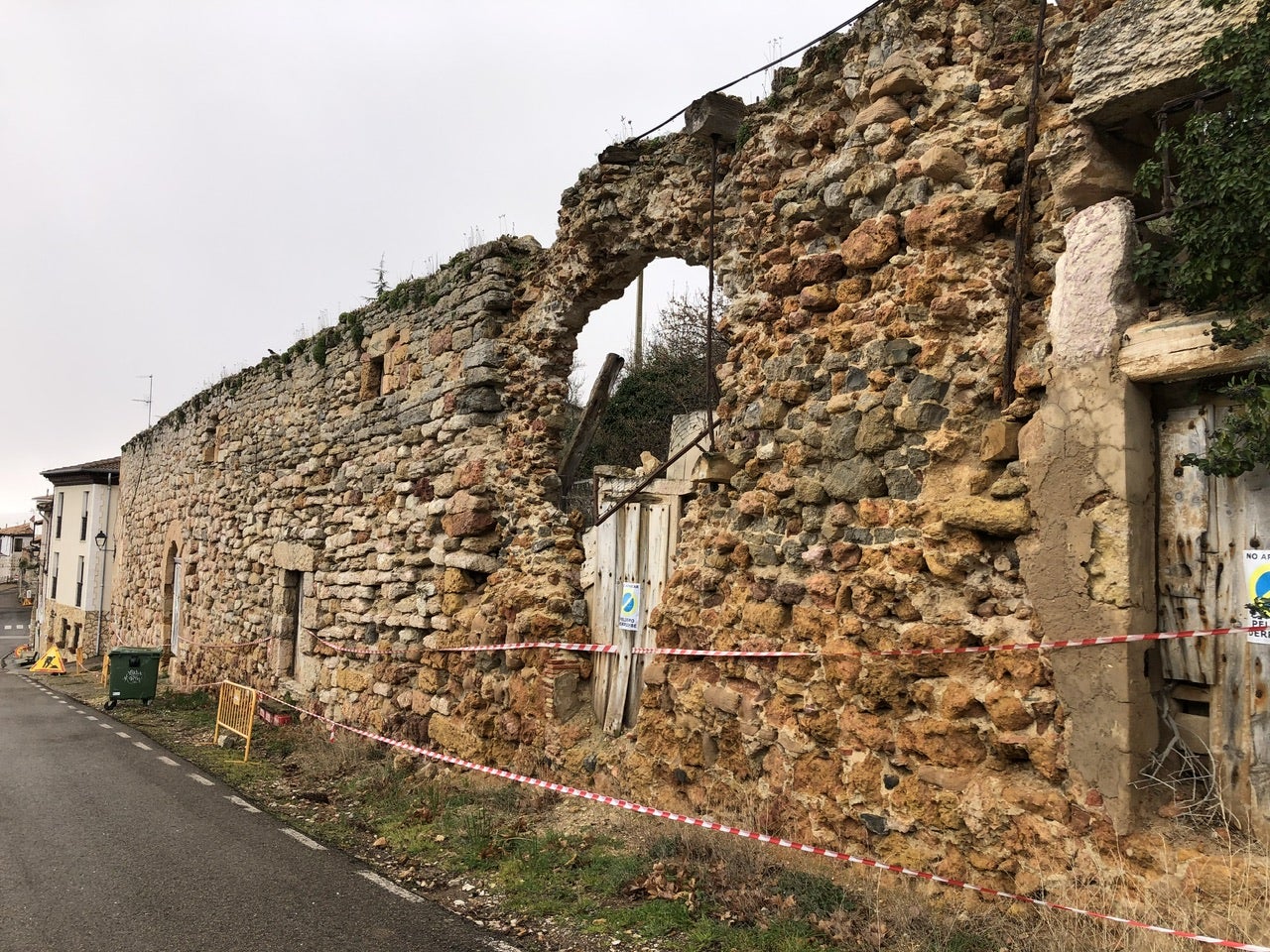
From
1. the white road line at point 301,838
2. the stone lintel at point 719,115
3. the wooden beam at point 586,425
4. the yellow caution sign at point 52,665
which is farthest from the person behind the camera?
the yellow caution sign at point 52,665

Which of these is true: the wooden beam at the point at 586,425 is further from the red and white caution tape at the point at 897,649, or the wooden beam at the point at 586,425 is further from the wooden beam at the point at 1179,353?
the wooden beam at the point at 1179,353

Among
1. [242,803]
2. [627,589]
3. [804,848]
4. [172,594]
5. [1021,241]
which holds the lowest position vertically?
[242,803]

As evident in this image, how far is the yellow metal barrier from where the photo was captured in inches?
379

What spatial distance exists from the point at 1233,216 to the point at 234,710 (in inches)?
409

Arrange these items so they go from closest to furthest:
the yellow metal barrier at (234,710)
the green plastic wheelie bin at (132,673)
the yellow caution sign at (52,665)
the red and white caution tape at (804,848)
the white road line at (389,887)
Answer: the red and white caution tape at (804,848)
the white road line at (389,887)
the yellow metal barrier at (234,710)
the green plastic wheelie bin at (132,673)
the yellow caution sign at (52,665)

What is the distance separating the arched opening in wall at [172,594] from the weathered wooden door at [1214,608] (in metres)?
15.5

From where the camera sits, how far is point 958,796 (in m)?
3.91

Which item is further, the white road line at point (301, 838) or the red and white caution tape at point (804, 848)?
the white road line at point (301, 838)

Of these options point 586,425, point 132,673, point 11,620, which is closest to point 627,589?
point 586,425

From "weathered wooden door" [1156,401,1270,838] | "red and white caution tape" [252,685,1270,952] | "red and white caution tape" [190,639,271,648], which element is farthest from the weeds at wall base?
Result: "red and white caution tape" [190,639,271,648]

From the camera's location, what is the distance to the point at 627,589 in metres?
6.44

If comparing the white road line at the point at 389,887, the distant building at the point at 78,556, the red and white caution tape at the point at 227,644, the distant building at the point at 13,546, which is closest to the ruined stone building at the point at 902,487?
the white road line at the point at 389,887

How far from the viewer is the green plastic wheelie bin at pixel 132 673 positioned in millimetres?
12180

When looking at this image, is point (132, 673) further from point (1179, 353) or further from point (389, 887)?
point (1179, 353)
